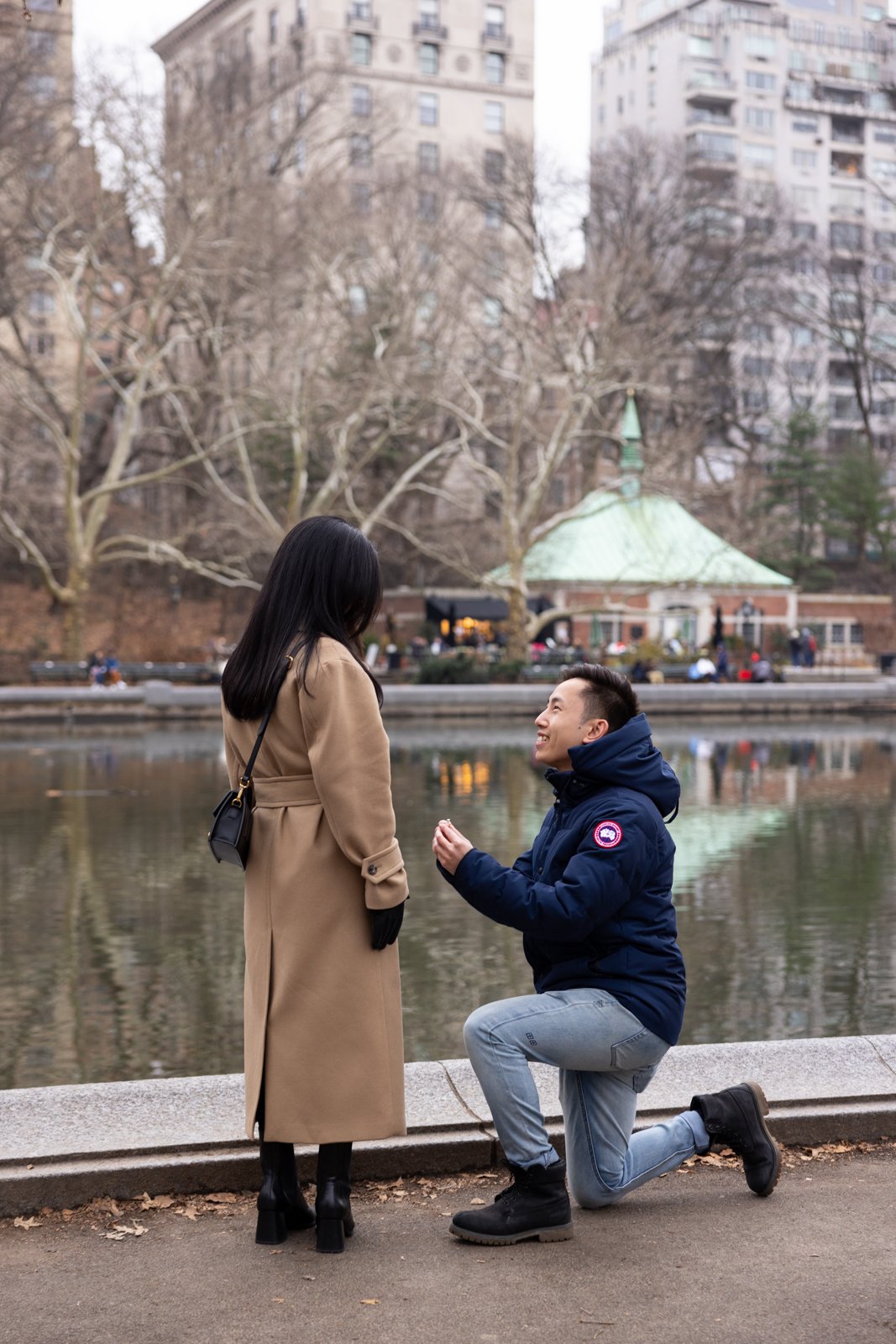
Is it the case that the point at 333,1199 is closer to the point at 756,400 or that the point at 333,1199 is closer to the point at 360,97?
the point at 756,400

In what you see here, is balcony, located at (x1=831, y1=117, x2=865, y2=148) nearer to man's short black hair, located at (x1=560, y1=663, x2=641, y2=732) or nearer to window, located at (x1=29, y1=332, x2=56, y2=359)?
window, located at (x1=29, y1=332, x2=56, y2=359)

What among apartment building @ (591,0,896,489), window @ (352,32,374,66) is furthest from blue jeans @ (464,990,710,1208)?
window @ (352,32,374,66)

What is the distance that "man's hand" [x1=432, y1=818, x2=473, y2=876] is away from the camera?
402 centimetres

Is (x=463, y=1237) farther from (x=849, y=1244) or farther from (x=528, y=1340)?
(x=849, y=1244)

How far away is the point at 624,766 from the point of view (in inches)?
164

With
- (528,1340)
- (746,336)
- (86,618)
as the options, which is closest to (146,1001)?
(528,1340)

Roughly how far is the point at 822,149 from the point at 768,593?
48.1 meters

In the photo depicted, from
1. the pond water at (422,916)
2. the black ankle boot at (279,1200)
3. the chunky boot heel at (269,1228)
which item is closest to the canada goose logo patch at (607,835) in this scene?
the black ankle boot at (279,1200)

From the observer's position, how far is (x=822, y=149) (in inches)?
3575

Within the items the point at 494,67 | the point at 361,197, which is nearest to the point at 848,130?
the point at 494,67

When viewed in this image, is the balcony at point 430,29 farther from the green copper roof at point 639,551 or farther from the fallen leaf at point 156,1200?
the fallen leaf at point 156,1200

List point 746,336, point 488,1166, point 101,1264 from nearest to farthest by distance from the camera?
point 101,1264 < point 488,1166 < point 746,336

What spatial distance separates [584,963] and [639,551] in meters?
46.5

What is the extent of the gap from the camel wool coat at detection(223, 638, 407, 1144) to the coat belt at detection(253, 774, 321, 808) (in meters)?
0.02
